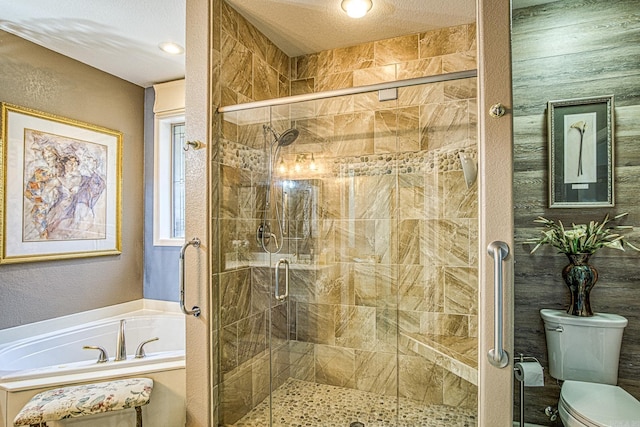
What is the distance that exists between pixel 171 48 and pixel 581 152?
282cm

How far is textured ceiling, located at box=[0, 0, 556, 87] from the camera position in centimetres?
204

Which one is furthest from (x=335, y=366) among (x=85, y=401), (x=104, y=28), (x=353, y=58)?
(x=104, y=28)

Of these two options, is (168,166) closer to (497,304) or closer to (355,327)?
(355,327)

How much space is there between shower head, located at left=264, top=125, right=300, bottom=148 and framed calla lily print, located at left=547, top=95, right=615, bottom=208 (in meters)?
1.59

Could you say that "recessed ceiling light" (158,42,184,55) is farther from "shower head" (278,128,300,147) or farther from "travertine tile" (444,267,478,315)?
"travertine tile" (444,267,478,315)

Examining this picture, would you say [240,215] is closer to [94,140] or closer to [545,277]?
[94,140]

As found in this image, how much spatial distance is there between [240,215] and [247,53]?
1.05 meters

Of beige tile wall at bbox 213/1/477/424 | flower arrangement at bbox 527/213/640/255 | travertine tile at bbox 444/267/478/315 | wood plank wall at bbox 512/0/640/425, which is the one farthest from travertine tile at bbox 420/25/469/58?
travertine tile at bbox 444/267/478/315

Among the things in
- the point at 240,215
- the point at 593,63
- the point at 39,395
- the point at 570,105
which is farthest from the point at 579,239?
the point at 39,395

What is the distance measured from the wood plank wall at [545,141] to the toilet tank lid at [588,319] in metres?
0.06

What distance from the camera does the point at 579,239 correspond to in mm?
2045

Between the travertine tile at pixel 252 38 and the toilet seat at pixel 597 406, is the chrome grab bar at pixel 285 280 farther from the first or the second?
the toilet seat at pixel 597 406

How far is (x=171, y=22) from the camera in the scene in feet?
7.27

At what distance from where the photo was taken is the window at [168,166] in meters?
3.10
